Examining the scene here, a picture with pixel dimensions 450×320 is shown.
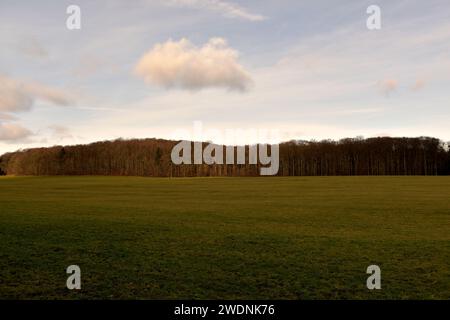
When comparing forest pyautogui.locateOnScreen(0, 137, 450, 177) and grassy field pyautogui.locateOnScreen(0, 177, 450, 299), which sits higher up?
forest pyautogui.locateOnScreen(0, 137, 450, 177)

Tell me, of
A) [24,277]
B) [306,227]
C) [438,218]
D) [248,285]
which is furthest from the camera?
[438,218]

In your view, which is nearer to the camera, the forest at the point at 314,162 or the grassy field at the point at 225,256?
the grassy field at the point at 225,256

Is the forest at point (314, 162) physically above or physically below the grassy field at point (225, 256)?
above

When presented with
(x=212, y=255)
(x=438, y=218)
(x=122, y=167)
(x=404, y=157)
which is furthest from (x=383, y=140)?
(x=212, y=255)

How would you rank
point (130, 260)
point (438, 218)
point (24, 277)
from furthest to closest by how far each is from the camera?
1. point (438, 218)
2. point (130, 260)
3. point (24, 277)

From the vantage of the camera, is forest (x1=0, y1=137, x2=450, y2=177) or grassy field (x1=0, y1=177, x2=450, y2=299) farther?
forest (x1=0, y1=137, x2=450, y2=177)

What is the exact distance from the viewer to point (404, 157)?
164000mm

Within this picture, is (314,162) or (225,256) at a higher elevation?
(314,162)

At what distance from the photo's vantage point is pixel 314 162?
17312cm

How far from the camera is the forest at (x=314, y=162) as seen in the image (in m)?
167

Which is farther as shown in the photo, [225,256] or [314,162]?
[314,162]

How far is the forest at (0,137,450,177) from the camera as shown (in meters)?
167
